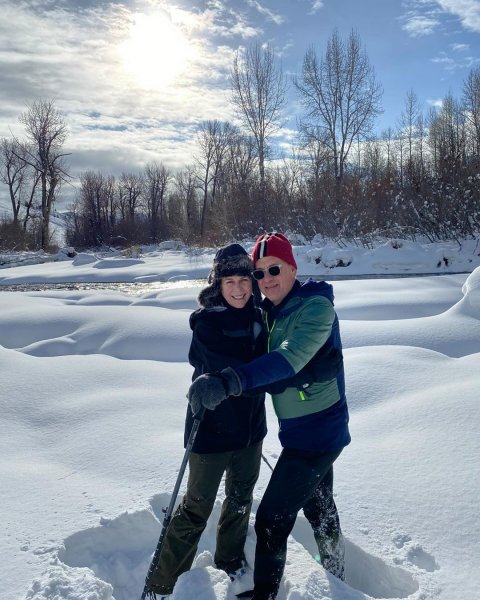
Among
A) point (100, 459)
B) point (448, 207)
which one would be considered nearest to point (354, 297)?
point (100, 459)

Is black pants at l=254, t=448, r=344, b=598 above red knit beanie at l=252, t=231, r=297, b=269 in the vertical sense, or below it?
below

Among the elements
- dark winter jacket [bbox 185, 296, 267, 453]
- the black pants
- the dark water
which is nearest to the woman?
dark winter jacket [bbox 185, 296, 267, 453]

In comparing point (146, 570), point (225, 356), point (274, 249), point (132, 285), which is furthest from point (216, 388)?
point (132, 285)

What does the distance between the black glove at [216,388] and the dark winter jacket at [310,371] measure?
121 millimetres

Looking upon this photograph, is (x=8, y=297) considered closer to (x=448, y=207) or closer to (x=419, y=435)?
(x=419, y=435)

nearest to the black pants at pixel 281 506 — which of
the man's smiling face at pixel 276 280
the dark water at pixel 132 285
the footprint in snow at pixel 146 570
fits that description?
the footprint in snow at pixel 146 570

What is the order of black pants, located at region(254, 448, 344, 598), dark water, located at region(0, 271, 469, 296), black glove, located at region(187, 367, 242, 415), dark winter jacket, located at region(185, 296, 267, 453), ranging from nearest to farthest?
1. black glove, located at region(187, 367, 242, 415)
2. black pants, located at region(254, 448, 344, 598)
3. dark winter jacket, located at region(185, 296, 267, 453)
4. dark water, located at region(0, 271, 469, 296)

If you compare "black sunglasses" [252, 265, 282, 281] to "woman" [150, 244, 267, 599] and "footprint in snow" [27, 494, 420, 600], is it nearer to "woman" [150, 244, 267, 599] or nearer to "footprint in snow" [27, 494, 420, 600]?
"woman" [150, 244, 267, 599]

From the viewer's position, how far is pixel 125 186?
150 ft

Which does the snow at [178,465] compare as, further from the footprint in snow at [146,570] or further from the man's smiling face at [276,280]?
the man's smiling face at [276,280]

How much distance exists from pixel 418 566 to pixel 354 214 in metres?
15.6

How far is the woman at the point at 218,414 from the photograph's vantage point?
6.41ft

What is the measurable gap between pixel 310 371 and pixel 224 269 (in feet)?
1.78

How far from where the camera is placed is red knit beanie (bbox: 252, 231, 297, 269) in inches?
76.9
